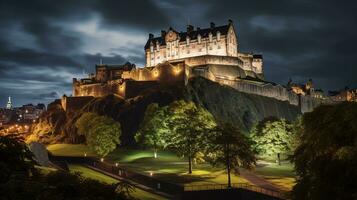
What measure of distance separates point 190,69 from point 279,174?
56477 mm

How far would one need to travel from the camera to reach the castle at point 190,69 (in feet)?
377

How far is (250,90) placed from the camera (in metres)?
134

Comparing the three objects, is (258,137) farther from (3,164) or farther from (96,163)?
(3,164)

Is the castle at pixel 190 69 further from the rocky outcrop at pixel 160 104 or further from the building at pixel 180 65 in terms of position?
the rocky outcrop at pixel 160 104

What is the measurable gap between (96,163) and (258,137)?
30.7 m

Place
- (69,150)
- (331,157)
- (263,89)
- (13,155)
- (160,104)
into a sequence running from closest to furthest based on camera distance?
1. (13,155)
2. (331,157)
3. (69,150)
4. (160,104)
5. (263,89)

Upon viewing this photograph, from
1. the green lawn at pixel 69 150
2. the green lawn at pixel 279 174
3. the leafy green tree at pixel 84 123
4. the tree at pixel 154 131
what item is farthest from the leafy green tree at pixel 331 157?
the leafy green tree at pixel 84 123

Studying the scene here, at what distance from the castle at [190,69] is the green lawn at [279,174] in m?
40.0

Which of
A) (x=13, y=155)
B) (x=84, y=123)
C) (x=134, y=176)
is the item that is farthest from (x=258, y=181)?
(x=84, y=123)

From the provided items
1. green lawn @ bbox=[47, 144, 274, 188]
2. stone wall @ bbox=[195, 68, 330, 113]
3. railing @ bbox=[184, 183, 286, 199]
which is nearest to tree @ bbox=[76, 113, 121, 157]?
green lawn @ bbox=[47, 144, 274, 188]

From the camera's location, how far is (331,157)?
79.3 ft

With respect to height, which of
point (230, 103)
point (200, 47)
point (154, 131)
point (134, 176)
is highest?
point (200, 47)

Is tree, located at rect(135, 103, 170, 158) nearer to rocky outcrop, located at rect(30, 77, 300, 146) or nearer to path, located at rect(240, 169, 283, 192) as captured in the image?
rocky outcrop, located at rect(30, 77, 300, 146)

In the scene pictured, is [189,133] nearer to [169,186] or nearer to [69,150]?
[169,186]
